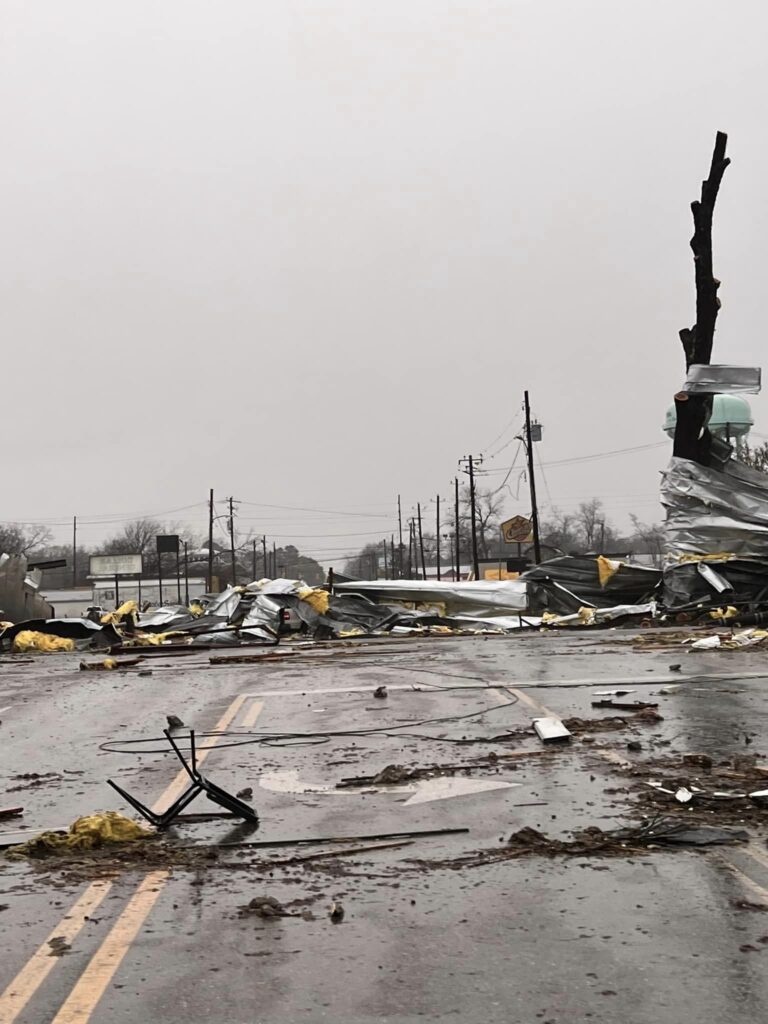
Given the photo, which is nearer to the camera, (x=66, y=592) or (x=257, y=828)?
(x=257, y=828)

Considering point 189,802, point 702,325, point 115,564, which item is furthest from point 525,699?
point 115,564

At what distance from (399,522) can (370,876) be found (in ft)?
391

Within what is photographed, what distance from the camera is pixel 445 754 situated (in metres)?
8.80

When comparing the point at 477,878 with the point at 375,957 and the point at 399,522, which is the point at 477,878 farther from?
the point at 399,522

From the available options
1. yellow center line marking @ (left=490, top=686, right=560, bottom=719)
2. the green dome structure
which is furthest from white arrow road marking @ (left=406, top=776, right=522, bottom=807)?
the green dome structure

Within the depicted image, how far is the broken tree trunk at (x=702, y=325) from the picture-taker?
30828 millimetres

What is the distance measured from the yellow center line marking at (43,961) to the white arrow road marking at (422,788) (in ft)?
7.81

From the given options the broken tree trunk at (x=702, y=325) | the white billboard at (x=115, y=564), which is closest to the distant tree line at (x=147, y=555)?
the white billboard at (x=115, y=564)

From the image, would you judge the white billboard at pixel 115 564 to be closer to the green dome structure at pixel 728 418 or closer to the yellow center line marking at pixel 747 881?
the green dome structure at pixel 728 418

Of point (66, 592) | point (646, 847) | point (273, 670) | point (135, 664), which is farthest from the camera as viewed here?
point (66, 592)

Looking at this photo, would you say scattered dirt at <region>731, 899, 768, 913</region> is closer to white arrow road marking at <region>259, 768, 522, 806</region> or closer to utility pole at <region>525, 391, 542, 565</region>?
white arrow road marking at <region>259, 768, 522, 806</region>

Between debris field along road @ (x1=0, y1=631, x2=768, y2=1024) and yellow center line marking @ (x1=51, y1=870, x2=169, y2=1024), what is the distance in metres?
0.01

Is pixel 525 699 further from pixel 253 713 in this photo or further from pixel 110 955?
pixel 110 955

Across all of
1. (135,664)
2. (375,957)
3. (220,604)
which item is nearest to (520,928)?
(375,957)
